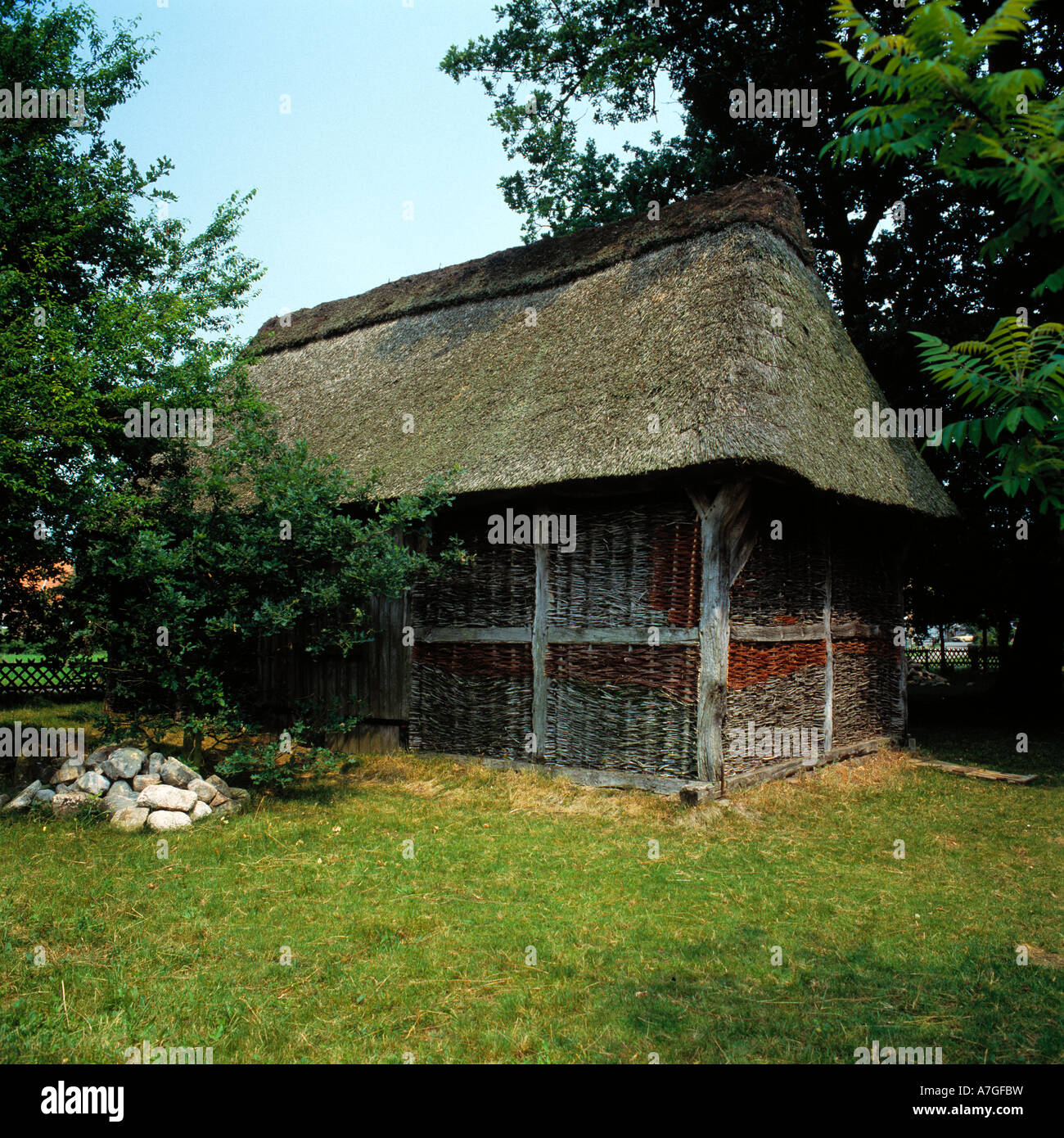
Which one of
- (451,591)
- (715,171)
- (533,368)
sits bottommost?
(451,591)

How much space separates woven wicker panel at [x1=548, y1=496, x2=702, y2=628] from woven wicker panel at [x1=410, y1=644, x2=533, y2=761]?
833 mm

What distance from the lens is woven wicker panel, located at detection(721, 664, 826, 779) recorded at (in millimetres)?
7859

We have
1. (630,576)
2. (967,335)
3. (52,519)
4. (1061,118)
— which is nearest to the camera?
(1061,118)

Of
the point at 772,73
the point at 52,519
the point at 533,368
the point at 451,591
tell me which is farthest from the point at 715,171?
the point at 52,519

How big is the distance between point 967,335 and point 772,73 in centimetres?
587

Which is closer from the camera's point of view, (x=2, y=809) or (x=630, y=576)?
(x=2, y=809)

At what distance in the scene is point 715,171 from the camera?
15672 millimetres

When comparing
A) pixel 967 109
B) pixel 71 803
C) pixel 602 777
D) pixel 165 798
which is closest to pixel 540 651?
pixel 602 777

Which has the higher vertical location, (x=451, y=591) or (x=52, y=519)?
(x=52, y=519)

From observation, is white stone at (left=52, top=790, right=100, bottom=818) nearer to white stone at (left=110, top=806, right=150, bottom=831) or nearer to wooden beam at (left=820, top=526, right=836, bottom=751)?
white stone at (left=110, top=806, right=150, bottom=831)

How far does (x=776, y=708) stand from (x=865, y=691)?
260 centimetres

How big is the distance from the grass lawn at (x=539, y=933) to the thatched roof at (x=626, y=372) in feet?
10.6

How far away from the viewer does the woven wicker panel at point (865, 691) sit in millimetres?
9875
